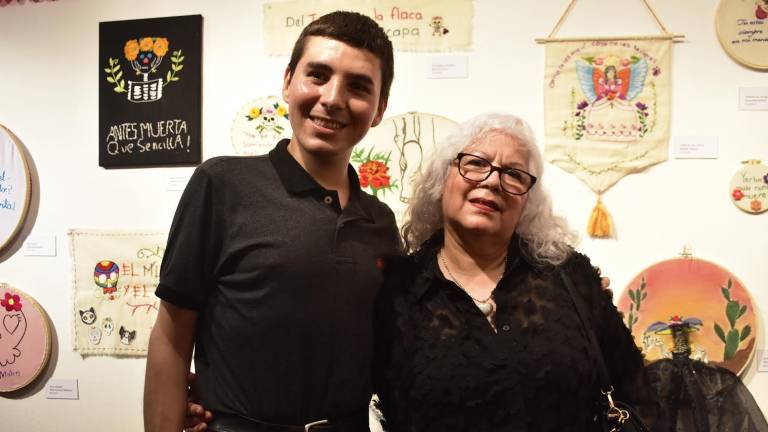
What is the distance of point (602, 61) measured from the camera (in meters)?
1.64

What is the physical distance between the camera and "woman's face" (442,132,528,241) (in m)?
1.00

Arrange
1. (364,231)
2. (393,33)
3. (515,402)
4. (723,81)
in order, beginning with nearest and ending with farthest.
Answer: (515,402), (364,231), (723,81), (393,33)

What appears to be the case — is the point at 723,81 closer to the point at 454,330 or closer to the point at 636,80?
the point at 636,80

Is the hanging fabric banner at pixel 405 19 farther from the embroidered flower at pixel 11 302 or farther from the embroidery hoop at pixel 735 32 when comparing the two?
the embroidered flower at pixel 11 302

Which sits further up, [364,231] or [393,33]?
[393,33]

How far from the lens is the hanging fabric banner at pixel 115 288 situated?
184 centimetres

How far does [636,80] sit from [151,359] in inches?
63.6

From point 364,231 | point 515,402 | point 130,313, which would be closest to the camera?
point 515,402

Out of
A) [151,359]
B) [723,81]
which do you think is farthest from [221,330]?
[723,81]

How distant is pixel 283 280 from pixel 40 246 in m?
1.56

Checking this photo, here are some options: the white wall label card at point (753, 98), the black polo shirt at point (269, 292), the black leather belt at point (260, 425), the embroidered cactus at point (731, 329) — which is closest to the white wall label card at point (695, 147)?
the white wall label card at point (753, 98)

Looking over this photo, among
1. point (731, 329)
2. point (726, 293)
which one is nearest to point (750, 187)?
point (726, 293)

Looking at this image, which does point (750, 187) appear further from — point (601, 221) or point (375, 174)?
Answer: point (375, 174)

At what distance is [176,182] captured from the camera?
183 centimetres
